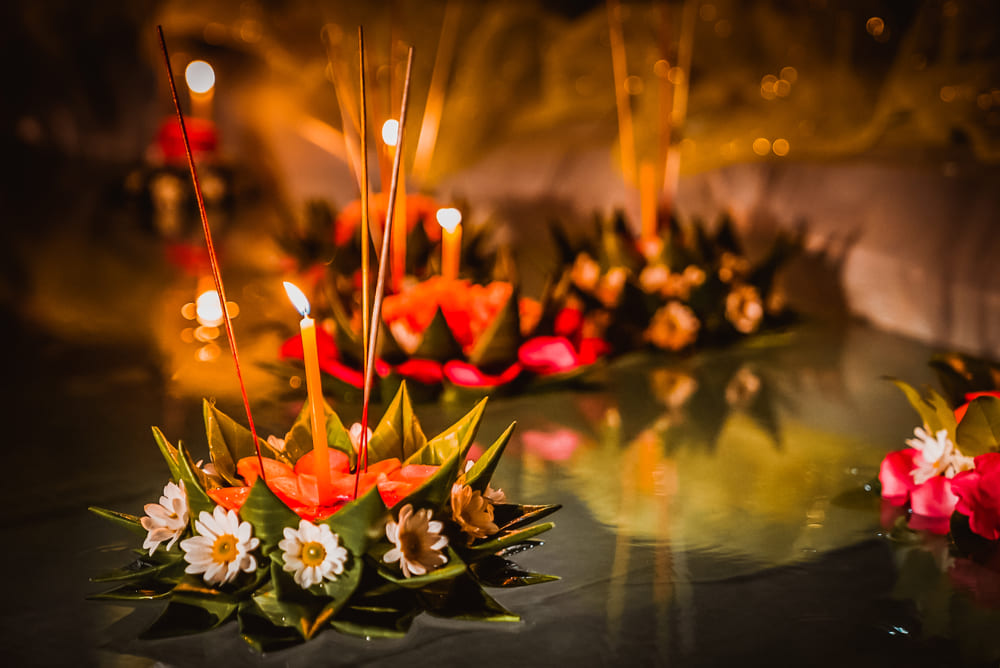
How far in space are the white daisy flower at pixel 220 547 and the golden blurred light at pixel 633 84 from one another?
208 centimetres

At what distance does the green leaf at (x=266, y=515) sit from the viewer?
0.80 metres

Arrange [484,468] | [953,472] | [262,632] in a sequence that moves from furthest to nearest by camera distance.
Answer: [953,472] → [484,468] → [262,632]

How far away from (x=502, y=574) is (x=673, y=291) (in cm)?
96

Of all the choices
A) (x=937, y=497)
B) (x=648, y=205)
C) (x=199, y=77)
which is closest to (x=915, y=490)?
(x=937, y=497)

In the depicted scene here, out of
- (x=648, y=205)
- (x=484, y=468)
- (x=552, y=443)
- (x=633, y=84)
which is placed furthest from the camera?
(x=633, y=84)

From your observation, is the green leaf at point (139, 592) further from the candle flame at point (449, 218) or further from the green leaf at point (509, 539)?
the candle flame at point (449, 218)

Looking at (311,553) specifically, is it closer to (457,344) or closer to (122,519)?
(122,519)

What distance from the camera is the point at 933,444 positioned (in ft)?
3.45

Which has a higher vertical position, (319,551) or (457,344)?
(457,344)

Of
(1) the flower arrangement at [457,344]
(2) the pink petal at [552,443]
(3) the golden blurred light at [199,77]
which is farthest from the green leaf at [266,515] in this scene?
(3) the golden blurred light at [199,77]

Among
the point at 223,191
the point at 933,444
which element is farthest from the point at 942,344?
the point at 223,191

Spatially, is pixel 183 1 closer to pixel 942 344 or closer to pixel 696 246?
pixel 696 246

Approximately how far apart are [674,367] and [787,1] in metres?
1.04

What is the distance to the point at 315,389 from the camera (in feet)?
2.76
